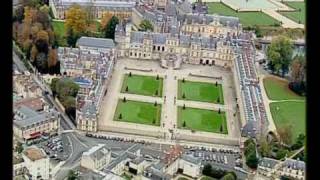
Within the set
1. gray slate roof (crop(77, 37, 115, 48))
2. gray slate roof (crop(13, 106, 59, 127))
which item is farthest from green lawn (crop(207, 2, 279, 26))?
gray slate roof (crop(13, 106, 59, 127))

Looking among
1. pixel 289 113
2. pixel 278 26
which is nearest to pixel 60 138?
pixel 289 113

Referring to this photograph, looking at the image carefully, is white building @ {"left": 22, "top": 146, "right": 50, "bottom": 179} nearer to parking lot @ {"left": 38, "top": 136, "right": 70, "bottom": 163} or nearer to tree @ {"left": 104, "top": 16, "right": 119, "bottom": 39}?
parking lot @ {"left": 38, "top": 136, "right": 70, "bottom": 163}

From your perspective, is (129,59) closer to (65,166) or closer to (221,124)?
(221,124)

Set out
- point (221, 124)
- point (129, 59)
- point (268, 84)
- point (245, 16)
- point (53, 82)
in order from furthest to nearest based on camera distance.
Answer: point (245, 16)
point (129, 59)
point (268, 84)
point (53, 82)
point (221, 124)

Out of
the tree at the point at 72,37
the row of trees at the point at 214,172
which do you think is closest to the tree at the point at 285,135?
the row of trees at the point at 214,172

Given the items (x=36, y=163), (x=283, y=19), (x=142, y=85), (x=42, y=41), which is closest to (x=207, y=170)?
(x=36, y=163)

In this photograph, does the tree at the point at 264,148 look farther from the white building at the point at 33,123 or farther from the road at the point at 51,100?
the white building at the point at 33,123
